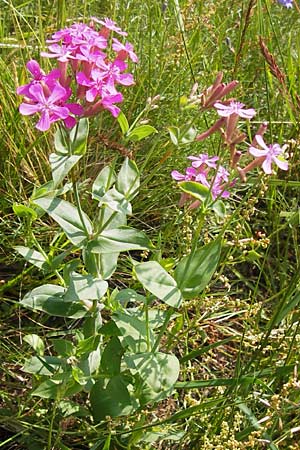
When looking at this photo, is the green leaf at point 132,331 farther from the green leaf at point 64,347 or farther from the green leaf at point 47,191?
the green leaf at point 47,191

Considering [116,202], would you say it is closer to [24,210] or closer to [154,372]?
[24,210]

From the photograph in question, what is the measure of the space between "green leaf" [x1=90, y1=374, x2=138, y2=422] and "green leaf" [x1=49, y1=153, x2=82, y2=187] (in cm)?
39

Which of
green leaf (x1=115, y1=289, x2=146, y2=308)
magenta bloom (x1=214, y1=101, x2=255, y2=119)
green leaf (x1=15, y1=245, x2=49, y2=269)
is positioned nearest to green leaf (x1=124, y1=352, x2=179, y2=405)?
green leaf (x1=115, y1=289, x2=146, y2=308)

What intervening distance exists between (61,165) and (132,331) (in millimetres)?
334

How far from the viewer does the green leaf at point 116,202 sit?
1.18 m

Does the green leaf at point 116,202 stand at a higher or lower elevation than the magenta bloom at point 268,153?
lower

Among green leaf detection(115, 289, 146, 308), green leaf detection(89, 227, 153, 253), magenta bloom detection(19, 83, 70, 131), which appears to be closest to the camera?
magenta bloom detection(19, 83, 70, 131)

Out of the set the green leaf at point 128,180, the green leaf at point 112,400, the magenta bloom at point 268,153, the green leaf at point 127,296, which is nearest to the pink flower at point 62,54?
the green leaf at point 128,180

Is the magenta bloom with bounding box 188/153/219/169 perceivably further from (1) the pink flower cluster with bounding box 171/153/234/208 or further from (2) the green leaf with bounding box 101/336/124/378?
(2) the green leaf with bounding box 101/336/124/378

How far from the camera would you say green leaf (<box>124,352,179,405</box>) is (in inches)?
46.8

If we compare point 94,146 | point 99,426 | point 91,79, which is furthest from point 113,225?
point 94,146

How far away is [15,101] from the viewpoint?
1.71 metres

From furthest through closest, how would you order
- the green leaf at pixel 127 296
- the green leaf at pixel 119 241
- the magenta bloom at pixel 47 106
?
the green leaf at pixel 127 296
the green leaf at pixel 119 241
the magenta bloom at pixel 47 106

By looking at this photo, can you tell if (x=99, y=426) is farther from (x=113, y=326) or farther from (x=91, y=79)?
(x=91, y=79)
